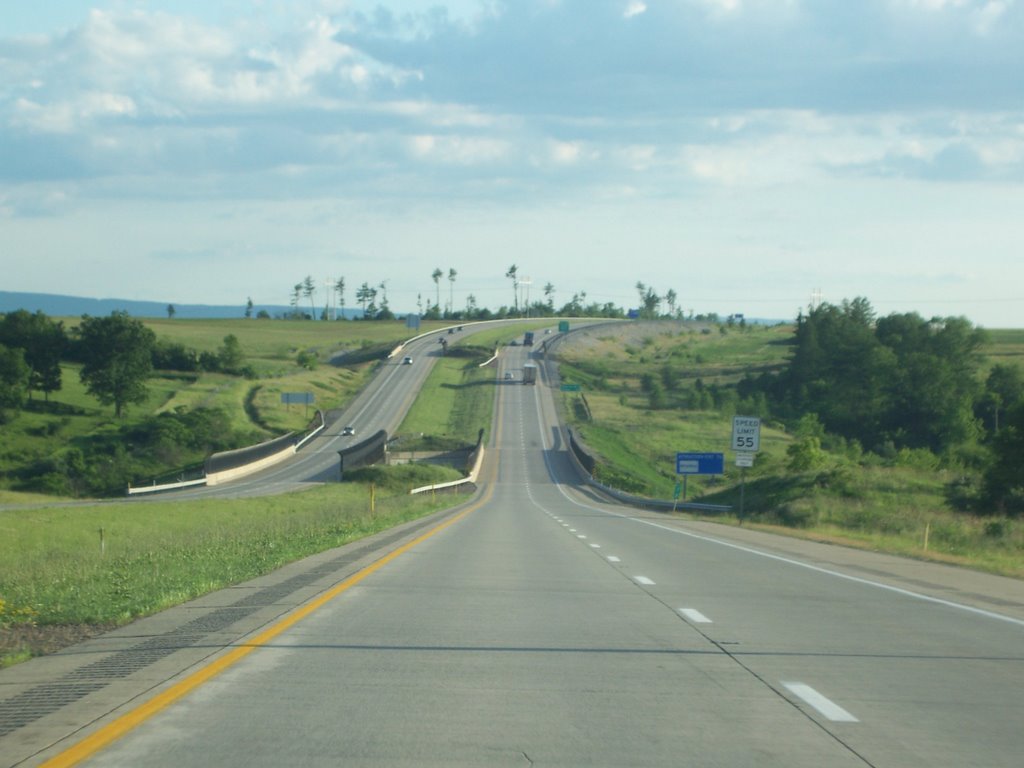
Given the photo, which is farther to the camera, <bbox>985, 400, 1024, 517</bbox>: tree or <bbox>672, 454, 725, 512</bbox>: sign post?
<bbox>672, 454, 725, 512</bbox>: sign post

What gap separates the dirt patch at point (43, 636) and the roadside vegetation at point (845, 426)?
17.7 metres

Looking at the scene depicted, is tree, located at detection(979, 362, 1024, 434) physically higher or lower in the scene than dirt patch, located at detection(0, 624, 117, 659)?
higher

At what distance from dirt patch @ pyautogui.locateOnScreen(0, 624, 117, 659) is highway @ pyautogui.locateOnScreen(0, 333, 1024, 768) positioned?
13.9 inches

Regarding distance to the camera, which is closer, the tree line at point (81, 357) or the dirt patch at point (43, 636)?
the dirt patch at point (43, 636)

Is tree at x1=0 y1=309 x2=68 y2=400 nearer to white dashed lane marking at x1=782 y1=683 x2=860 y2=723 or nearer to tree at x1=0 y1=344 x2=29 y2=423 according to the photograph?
tree at x1=0 y1=344 x2=29 y2=423

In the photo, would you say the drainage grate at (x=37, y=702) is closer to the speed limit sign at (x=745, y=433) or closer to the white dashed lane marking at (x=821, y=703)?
the white dashed lane marking at (x=821, y=703)

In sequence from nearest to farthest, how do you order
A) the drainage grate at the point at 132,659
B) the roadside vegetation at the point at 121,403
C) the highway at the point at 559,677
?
the highway at the point at 559,677, the drainage grate at the point at 132,659, the roadside vegetation at the point at 121,403

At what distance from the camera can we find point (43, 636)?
419 inches

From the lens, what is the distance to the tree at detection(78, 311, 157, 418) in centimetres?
10269

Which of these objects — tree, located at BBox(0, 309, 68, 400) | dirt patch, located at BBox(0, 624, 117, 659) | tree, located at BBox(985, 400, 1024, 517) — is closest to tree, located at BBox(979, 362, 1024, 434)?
tree, located at BBox(985, 400, 1024, 517)

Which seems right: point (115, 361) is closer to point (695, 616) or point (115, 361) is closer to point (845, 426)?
point (845, 426)

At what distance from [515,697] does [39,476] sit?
258 feet

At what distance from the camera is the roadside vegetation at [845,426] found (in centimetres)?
4606

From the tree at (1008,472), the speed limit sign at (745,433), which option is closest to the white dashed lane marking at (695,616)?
the speed limit sign at (745,433)
